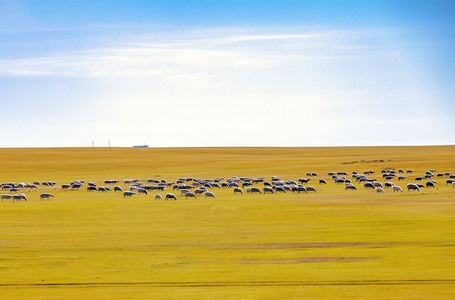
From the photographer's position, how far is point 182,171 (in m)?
125

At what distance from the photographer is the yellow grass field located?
26734 millimetres

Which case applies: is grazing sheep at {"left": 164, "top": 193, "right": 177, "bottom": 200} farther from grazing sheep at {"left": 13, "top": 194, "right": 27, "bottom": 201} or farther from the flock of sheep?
grazing sheep at {"left": 13, "top": 194, "right": 27, "bottom": 201}

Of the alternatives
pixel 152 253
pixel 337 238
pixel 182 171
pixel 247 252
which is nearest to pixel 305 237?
pixel 337 238

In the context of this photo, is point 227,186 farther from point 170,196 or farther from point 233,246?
point 233,246

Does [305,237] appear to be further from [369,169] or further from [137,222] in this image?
[369,169]

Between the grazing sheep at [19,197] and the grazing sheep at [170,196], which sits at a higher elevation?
the grazing sheep at [19,197]

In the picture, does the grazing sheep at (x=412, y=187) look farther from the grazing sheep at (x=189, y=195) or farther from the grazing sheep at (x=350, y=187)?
the grazing sheep at (x=189, y=195)

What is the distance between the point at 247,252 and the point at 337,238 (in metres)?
6.24

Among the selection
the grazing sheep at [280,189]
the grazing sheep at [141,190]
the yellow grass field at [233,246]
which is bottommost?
the yellow grass field at [233,246]

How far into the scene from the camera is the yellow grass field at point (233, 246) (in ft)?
87.7

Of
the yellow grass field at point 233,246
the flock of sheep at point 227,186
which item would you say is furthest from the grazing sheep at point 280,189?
the yellow grass field at point 233,246

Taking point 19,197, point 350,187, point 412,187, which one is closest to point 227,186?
point 350,187

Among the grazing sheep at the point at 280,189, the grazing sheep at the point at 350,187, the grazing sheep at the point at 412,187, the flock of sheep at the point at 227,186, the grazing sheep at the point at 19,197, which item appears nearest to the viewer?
the grazing sheep at the point at 19,197

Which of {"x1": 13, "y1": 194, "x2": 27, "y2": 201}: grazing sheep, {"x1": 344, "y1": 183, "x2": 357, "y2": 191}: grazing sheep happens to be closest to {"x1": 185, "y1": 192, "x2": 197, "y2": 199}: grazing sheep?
{"x1": 13, "y1": 194, "x2": 27, "y2": 201}: grazing sheep
